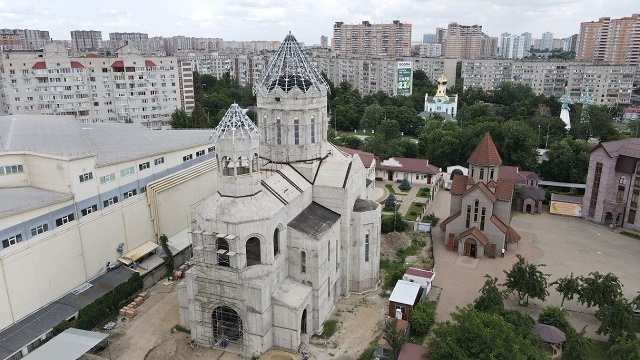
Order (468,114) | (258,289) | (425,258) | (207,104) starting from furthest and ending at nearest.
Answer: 1. (207,104)
2. (468,114)
3. (425,258)
4. (258,289)

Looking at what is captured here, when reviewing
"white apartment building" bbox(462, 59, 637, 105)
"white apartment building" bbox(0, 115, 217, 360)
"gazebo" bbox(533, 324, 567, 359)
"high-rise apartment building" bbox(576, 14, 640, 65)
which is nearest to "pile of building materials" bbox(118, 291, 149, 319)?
"white apartment building" bbox(0, 115, 217, 360)

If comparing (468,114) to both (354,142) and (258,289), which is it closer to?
(354,142)

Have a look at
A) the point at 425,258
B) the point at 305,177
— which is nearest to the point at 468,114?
the point at 425,258

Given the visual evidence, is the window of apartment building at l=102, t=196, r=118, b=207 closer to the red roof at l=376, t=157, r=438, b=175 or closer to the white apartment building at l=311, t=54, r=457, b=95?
the red roof at l=376, t=157, r=438, b=175

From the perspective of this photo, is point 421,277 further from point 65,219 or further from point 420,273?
point 65,219

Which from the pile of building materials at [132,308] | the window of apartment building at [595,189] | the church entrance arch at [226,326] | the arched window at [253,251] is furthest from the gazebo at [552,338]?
the pile of building materials at [132,308]

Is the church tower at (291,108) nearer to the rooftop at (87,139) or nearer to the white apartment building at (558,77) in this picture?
the rooftop at (87,139)
